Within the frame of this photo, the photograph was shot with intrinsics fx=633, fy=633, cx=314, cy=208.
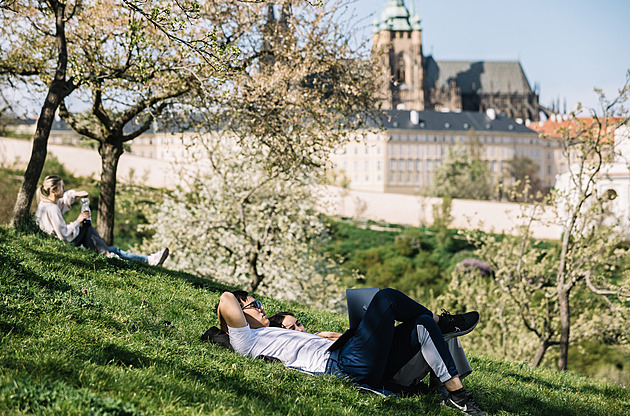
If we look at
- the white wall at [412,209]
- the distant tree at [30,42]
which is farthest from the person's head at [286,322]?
the white wall at [412,209]

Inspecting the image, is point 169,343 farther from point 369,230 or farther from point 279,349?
point 369,230

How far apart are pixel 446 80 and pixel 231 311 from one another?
165 metres

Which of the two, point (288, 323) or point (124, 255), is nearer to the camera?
point (288, 323)

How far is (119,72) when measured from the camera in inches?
467

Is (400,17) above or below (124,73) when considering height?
above

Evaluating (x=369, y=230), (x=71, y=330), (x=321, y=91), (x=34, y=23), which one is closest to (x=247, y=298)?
(x=71, y=330)

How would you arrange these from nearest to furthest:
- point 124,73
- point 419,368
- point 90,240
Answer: point 419,368
point 90,240
point 124,73

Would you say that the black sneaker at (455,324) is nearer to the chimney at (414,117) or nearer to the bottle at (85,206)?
the bottle at (85,206)

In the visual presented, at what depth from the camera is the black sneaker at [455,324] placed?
5.61 meters

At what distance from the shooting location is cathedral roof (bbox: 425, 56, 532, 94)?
165 metres

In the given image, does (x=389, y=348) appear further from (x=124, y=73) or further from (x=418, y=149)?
(x=418, y=149)

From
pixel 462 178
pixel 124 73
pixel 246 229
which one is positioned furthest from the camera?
pixel 462 178

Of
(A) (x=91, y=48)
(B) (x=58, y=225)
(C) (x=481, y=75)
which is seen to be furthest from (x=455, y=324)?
(C) (x=481, y=75)

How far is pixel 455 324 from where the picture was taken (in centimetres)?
566
